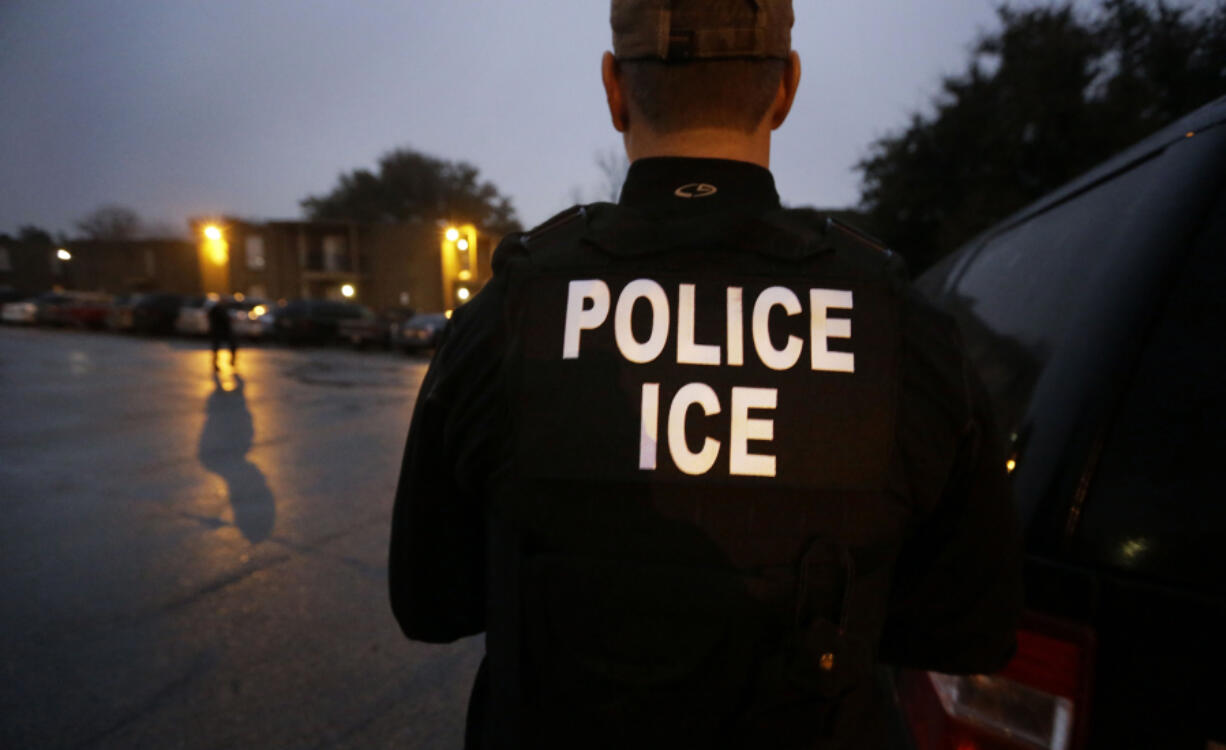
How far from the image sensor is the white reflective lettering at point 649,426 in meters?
0.92

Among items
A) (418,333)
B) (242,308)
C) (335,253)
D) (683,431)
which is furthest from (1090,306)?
(335,253)

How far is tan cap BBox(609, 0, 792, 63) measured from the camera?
102 cm

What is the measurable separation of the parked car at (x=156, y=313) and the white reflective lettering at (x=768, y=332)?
26980mm

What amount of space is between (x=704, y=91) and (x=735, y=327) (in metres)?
0.43

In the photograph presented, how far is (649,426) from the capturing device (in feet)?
3.06

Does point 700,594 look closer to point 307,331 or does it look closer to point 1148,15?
point 1148,15

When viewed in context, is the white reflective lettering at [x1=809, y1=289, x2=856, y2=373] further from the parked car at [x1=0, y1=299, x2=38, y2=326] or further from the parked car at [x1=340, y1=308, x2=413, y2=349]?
the parked car at [x1=0, y1=299, x2=38, y2=326]

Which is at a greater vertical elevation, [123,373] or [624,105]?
[624,105]

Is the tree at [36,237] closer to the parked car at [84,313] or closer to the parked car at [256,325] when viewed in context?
the parked car at [84,313]

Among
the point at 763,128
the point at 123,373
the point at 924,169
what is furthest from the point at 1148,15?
the point at 123,373

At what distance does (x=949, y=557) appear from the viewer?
1.05 metres

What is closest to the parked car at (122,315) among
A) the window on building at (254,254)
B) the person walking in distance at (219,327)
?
the window on building at (254,254)

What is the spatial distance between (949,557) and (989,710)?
0.37m

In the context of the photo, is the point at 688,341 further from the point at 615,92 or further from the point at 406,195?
the point at 406,195
